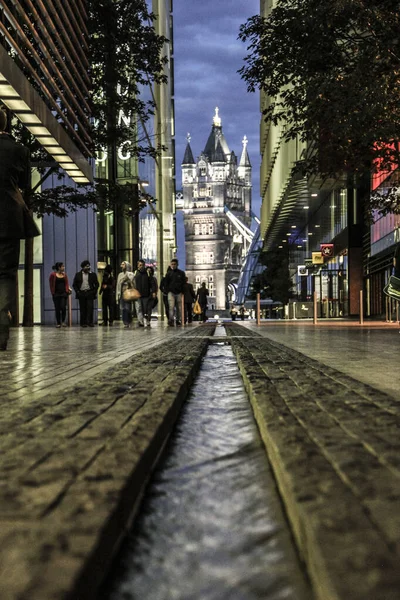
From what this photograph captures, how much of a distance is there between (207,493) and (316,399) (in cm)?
124

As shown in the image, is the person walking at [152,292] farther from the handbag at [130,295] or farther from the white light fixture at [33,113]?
the white light fixture at [33,113]

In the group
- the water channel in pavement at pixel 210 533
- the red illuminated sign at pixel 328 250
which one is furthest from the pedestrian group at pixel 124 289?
the red illuminated sign at pixel 328 250

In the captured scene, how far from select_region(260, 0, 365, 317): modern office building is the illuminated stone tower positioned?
12491 centimetres

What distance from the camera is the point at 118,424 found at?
2.66 m

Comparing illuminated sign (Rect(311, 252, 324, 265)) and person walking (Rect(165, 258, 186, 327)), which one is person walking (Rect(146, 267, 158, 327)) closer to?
person walking (Rect(165, 258, 186, 327))

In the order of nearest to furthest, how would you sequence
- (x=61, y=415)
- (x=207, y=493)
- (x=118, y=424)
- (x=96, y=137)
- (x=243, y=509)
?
(x=243, y=509)
(x=207, y=493)
(x=118, y=424)
(x=61, y=415)
(x=96, y=137)

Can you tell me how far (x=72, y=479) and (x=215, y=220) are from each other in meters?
188

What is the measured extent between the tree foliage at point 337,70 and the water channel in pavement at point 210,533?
11.4 metres

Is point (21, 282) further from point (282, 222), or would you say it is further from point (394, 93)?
point (282, 222)

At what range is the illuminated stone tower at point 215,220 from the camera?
7338 inches

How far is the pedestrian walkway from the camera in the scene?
1.24 m

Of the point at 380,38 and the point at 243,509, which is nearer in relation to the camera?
the point at 243,509

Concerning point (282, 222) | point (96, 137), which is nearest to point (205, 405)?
point (96, 137)

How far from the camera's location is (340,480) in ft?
5.84
